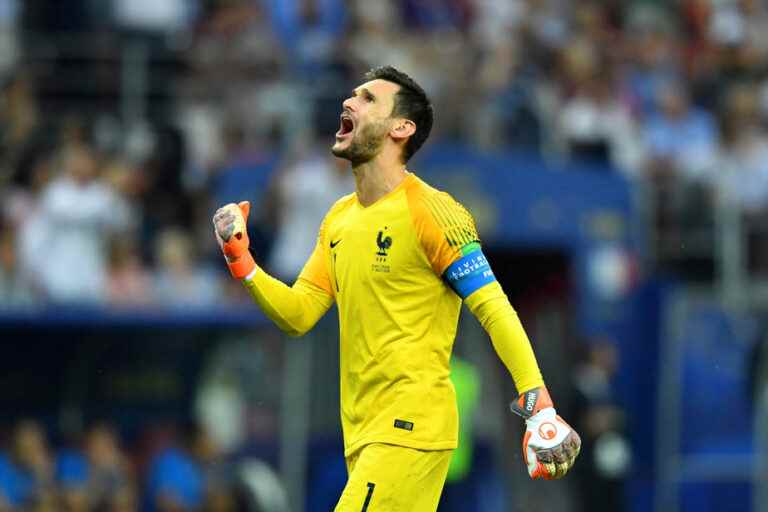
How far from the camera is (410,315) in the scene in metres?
7.43

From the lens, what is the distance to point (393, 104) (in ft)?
25.1

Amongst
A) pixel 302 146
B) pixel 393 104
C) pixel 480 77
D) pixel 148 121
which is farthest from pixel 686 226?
pixel 393 104

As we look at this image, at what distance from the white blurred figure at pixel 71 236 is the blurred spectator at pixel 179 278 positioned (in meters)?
0.46

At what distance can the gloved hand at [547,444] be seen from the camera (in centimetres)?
695

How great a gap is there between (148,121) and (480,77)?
3241 mm

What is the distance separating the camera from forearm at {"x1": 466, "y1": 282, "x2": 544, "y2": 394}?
718 centimetres

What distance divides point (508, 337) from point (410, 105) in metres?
1.18

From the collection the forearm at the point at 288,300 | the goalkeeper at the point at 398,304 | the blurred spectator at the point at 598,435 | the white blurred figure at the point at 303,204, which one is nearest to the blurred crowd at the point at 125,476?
the white blurred figure at the point at 303,204

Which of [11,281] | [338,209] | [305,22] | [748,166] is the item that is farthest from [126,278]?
[748,166]

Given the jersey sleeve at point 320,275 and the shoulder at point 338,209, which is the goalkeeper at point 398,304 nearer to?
the shoulder at point 338,209

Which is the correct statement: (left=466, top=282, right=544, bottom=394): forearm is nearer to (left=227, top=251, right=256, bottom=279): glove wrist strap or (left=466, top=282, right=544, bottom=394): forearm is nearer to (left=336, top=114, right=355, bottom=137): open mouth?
(left=336, top=114, right=355, bottom=137): open mouth

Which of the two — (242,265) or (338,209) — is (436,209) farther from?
(242,265)

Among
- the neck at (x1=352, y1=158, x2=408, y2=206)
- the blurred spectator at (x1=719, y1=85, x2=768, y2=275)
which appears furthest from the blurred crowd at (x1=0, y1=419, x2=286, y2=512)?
the neck at (x1=352, y1=158, x2=408, y2=206)

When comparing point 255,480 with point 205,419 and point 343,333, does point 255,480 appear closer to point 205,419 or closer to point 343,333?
point 205,419
